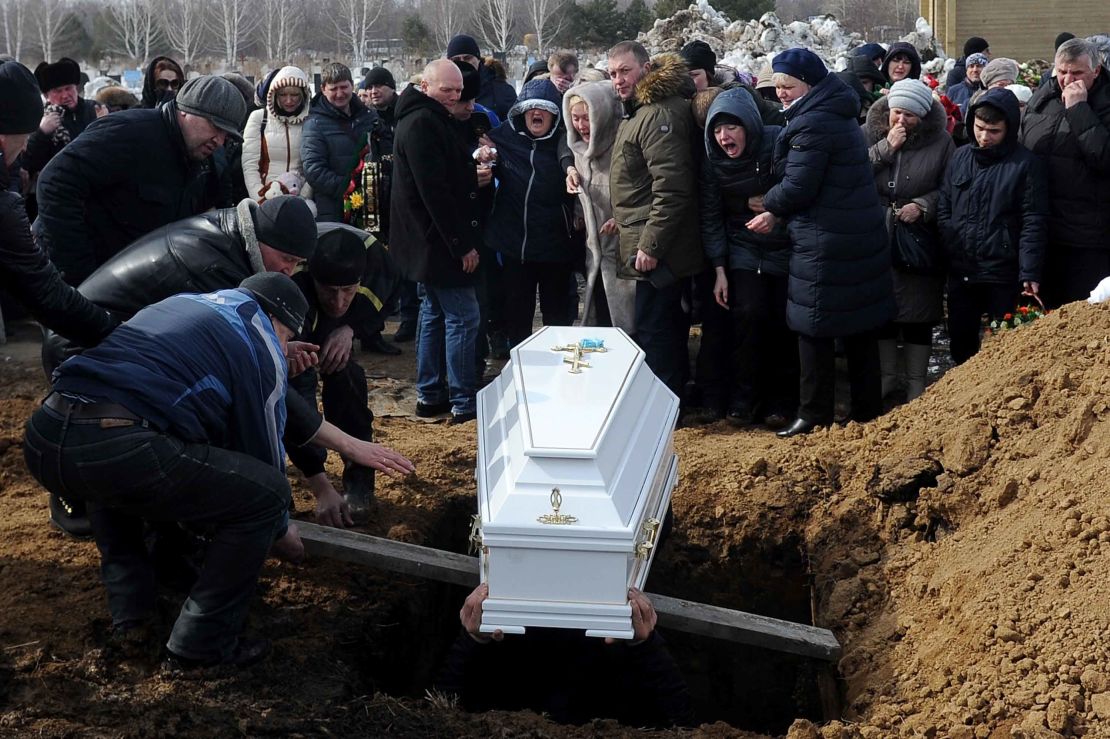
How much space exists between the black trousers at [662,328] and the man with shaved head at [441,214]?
94 centimetres

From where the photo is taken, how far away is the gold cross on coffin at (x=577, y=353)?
4.46m

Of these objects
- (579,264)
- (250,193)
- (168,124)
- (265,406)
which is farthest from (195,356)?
(250,193)

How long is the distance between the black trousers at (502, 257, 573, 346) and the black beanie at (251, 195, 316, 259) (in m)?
3.18

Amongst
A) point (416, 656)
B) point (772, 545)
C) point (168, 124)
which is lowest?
point (416, 656)

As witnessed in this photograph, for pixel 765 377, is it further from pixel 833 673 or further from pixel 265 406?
pixel 265 406

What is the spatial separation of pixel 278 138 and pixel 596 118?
96.1 inches

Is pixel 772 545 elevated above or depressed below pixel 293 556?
below

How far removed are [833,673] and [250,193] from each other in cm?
528

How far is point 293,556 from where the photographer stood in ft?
13.8

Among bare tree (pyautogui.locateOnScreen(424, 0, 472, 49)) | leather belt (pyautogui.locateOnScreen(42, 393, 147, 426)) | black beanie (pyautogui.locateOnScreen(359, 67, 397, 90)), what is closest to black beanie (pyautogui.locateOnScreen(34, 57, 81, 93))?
black beanie (pyautogui.locateOnScreen(359, 67, 397, 90))

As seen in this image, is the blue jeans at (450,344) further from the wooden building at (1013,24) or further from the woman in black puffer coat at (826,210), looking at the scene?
the wooden building at (1013,24)

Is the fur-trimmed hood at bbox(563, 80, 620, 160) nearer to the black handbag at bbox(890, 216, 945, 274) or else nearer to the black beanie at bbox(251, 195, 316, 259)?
the black handbag at bbox(890, 216, 945, 274)

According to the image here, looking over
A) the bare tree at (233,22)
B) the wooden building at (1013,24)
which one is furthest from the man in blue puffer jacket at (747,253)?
the bare tree at (233,22)

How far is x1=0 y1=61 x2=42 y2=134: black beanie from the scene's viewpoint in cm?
369
